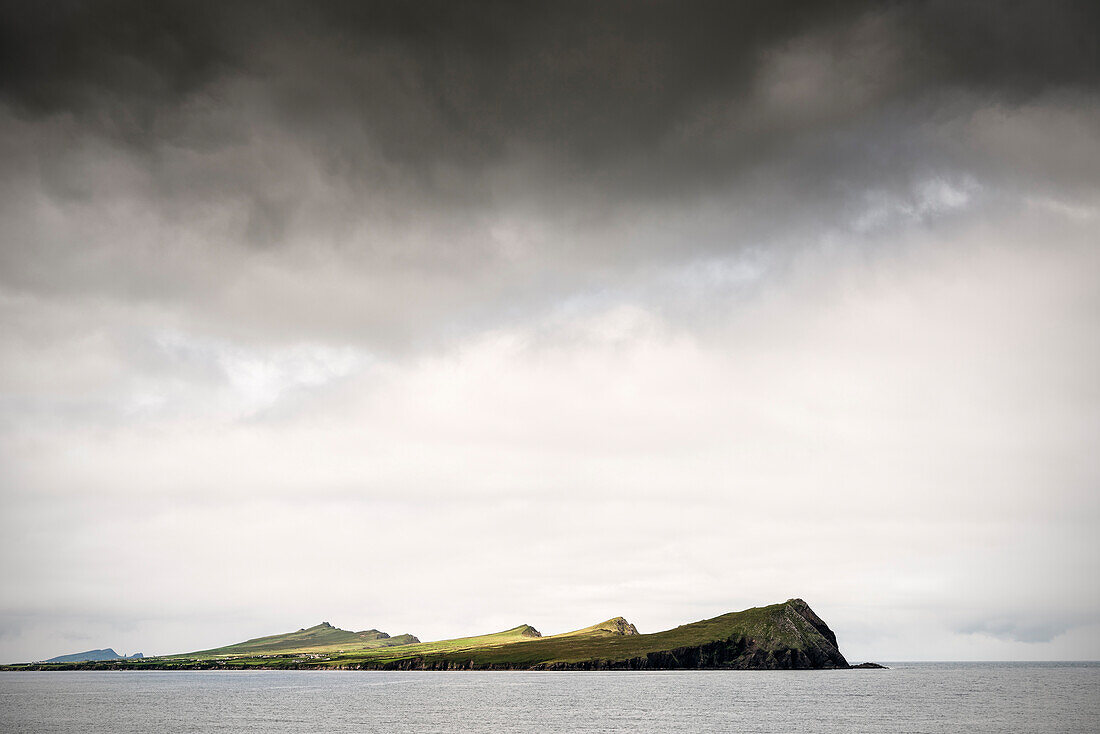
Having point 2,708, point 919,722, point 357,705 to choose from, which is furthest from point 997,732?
point 2,708

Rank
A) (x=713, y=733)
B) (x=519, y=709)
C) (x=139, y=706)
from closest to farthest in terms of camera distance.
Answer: (x=713, y=733)
(x=519, y=709)
(x=139, y=706)

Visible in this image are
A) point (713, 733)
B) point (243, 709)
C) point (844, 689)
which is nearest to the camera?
point (713, 733)

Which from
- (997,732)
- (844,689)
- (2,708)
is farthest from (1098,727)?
(2,708)

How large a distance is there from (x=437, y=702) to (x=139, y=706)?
68482mm

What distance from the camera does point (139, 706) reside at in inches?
6531

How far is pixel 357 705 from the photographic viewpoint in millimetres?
161250

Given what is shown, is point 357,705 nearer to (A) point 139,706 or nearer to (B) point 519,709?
(B) point 519,709

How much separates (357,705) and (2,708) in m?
80.2

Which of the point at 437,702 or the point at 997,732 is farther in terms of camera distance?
the point at 437,702

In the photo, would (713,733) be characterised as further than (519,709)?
No

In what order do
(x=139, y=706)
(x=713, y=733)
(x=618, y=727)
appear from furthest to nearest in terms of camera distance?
(x=139, y=706), (x=618, y=727), (x=713, y=733)

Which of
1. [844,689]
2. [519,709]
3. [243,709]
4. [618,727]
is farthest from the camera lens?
[844,689]

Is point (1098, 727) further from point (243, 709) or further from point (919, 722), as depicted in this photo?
point (243, 709)

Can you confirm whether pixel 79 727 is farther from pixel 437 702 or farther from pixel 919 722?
pixel 919 722
